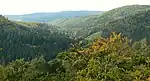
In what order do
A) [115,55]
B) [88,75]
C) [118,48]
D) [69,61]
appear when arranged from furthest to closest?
1. [69,61]
2. [118,48]
3. [115,55]
4. [88,75]

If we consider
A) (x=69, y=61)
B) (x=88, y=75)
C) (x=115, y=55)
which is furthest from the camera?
(x=69, y=61)

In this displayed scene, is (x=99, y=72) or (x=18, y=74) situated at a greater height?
(x=99, y=72)

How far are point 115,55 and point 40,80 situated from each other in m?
12.0

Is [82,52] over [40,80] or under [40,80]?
over

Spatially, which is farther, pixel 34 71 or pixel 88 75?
pixel 34 71

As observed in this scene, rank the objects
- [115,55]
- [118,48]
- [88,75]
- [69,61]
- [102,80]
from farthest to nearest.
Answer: [69,61] < [118,48] < [115,55] < [88,75] < [102,80]

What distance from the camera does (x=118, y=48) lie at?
151 feet

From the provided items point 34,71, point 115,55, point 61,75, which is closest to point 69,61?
point 61,75

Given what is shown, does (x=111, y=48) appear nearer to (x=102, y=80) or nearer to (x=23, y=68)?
(x=102, y=80)

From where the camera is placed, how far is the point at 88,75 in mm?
40188

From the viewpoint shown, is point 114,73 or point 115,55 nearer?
point 114,73

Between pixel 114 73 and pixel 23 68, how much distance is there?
16.6m

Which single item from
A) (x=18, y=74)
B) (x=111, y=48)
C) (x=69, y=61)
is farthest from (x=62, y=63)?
(x=111, y=48)

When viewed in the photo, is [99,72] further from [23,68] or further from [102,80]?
[23,68]
